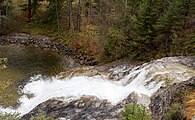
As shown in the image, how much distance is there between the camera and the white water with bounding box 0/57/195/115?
60.8 ft

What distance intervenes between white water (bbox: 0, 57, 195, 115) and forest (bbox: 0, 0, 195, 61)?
15.6 feet

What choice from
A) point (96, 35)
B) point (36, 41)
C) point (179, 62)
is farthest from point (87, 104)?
point (36, 41)

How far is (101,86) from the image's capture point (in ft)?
66.4

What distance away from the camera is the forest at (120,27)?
2581cm

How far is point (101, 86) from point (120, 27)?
9831 millimetres

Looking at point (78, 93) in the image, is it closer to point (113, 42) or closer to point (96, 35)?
point (113, 42)

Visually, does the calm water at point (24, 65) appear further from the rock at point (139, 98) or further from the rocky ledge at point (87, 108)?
the rock at point (139, 98)

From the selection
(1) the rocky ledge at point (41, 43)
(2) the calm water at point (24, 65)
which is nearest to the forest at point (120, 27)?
(1) the rocky ledge at point (41, 43)

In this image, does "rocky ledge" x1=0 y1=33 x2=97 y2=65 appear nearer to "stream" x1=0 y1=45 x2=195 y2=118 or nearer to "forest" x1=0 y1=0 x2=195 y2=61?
"forest" x1=0 y1=0 x2=195 y2=61

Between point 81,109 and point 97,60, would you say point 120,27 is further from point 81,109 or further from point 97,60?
point 81,109

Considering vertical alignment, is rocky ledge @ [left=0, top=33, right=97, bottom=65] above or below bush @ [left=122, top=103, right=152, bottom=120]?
below

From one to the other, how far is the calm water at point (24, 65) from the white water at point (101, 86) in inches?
32.7

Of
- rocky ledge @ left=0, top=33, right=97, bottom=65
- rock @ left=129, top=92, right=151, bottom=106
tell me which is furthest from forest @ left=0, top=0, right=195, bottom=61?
rock @ left=129, top=92, right=151, bottom=106

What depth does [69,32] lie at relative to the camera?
3688 cm
